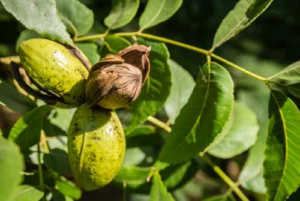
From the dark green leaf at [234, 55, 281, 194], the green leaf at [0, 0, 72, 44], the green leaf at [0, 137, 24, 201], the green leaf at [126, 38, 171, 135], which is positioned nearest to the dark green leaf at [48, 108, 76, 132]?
the green leaf at [126, 38, 171, 135]

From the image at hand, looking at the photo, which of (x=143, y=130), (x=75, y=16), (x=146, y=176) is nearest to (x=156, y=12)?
(x=75, y=16)

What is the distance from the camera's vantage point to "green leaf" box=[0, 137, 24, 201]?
0.73 metres

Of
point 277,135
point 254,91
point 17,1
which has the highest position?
point 17,1

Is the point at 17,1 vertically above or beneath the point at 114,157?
above

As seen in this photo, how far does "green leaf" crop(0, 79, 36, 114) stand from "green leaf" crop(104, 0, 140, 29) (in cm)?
28

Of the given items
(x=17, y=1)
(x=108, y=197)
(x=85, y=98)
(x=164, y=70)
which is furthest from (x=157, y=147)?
(x=108, y=197)

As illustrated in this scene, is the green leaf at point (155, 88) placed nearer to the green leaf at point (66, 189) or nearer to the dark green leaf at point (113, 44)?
the dark green leaf at point (113, 44)

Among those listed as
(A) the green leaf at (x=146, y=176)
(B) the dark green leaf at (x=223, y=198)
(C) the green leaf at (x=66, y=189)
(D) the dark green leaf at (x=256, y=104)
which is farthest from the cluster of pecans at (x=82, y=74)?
(D) the dark green leaf at (x=256, y=104)

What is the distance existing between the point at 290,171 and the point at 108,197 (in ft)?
8.38

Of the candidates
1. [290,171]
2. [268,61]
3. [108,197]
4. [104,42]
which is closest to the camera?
[290,171]

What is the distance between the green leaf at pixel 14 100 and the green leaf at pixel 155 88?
244 millimetres

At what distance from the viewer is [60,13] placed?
56.8 inches

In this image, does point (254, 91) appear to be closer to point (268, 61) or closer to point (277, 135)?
point (268, 61)

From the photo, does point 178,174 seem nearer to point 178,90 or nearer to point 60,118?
point 178,90
